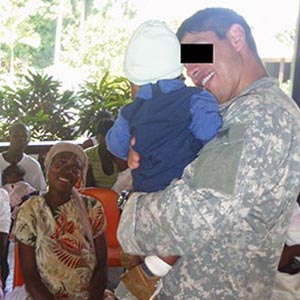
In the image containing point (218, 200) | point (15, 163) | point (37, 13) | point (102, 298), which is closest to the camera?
point (218, 200)

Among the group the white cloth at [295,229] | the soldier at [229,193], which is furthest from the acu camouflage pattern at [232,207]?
the white cloth at [295,229]

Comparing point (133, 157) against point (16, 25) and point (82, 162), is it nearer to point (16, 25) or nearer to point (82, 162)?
point (82, 162)

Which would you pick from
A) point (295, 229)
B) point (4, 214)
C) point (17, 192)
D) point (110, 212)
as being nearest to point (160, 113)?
point (295, 229)

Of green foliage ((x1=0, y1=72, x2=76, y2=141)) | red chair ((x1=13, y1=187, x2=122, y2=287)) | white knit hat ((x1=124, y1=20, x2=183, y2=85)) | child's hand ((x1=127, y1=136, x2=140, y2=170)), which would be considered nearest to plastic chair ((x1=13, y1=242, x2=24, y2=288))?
red chair ((x1=13, y1=187, x2=122, y2=287))

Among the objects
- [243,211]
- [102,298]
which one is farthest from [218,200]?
[102,298]

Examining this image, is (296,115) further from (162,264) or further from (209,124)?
(162,264)

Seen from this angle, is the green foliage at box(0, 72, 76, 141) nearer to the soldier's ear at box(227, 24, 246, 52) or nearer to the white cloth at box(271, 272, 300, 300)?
the white cloth at box(271, 272, 300, 300)

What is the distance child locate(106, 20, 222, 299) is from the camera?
120 centimetres

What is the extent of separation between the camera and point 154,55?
125 centimetres

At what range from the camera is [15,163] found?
12.8 ft

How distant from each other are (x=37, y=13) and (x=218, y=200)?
8.74 metres

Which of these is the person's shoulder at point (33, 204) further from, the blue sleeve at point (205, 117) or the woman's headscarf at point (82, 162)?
the blue sleeve at point (205, 117)

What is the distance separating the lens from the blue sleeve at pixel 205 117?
3.72ft

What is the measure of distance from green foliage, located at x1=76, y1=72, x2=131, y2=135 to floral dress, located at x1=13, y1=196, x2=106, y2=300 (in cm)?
426
